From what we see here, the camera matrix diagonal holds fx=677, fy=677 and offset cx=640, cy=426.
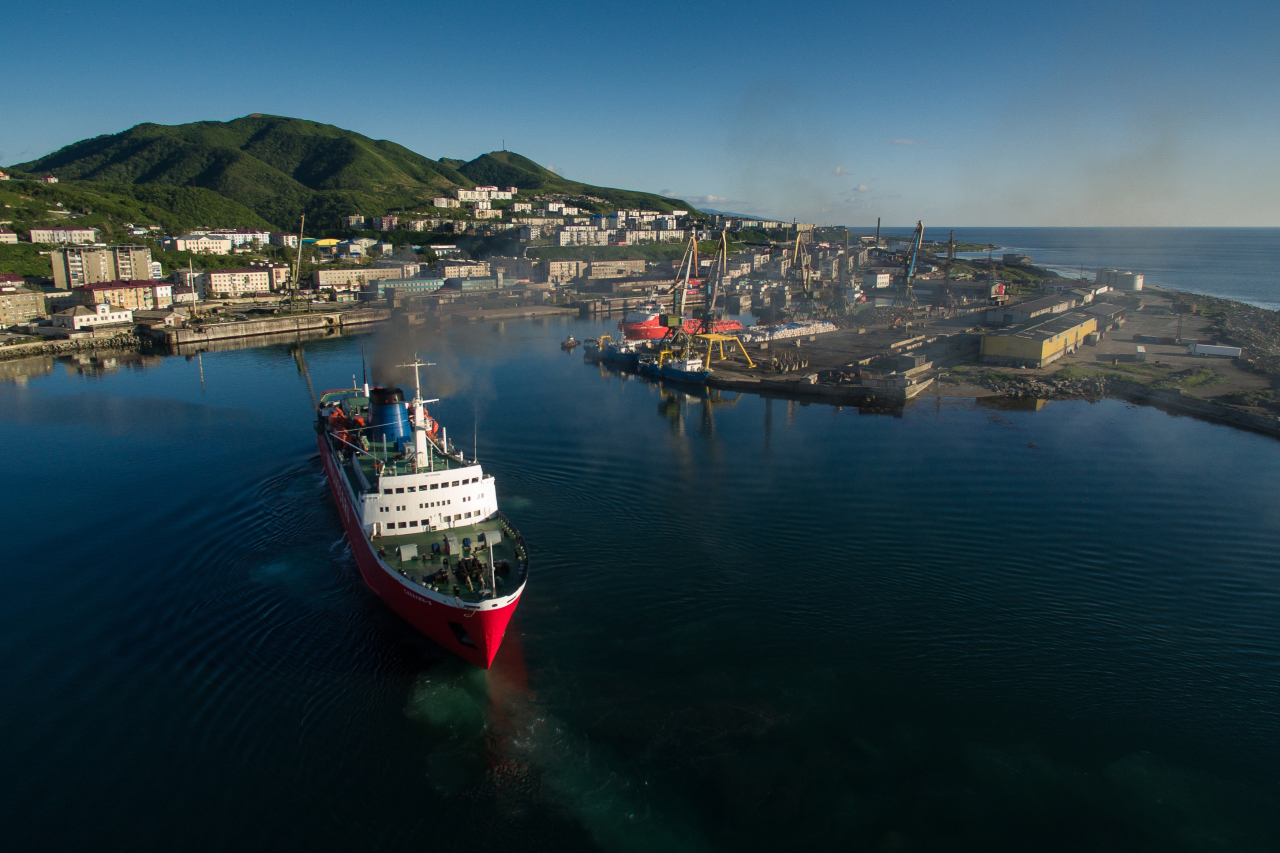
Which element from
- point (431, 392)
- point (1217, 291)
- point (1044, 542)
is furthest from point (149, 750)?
point (1217, 291)

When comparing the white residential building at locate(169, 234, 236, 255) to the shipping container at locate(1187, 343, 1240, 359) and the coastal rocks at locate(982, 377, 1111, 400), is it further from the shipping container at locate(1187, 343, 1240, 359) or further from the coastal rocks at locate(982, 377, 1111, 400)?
the shipping container at locate(1187, 343, 1240, 359)

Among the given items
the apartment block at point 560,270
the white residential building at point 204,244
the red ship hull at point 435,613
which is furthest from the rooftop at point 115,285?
the red ship hull at point 435,613

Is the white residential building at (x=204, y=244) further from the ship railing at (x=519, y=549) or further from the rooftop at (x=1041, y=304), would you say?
the rooftop at (x=1041, y=304)

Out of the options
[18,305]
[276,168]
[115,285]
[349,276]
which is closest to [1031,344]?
[349,276]

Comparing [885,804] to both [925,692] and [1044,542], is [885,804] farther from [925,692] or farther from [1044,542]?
[1044,542]

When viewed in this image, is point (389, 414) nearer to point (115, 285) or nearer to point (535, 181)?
point (115, 285)

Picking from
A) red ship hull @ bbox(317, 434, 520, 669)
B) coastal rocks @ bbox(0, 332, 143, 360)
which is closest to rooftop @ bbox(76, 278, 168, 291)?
coastal rocks @ bbox(0, 332, 143, 360)
